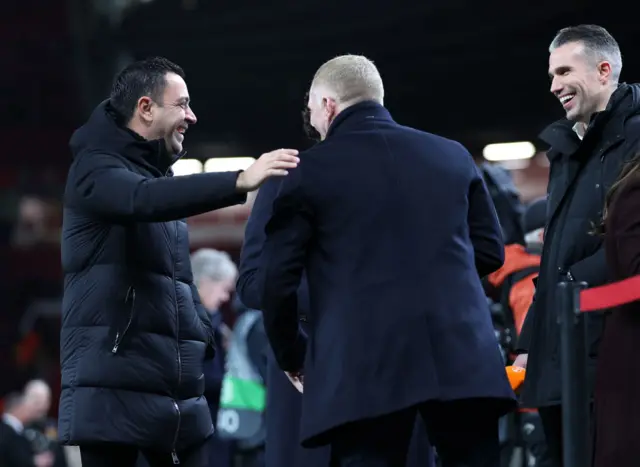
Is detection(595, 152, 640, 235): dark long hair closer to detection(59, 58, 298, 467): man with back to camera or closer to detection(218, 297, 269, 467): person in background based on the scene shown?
detection(59, 58, 298, 467): man with back to camera

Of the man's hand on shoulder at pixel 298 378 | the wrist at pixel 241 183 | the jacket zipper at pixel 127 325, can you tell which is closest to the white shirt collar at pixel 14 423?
the jacket zipper at pixel 127 325

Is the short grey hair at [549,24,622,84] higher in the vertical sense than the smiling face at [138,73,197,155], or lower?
higher

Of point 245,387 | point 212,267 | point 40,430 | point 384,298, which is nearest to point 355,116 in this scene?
point 384,298

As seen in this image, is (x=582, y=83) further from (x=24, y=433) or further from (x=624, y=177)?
(x=24, y=433)

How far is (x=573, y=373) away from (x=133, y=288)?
57.2 inches

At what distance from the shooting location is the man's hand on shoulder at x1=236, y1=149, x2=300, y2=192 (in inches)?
155

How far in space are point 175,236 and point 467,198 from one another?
1.09 m

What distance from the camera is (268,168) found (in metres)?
3.97

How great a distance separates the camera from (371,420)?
371 centimetres

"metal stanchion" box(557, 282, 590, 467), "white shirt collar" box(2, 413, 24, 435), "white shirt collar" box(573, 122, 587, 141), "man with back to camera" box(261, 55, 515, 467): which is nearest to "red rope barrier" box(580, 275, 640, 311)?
"metal stanchion" box(557, 282, 590, 467)

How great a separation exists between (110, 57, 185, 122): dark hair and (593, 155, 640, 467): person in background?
1.60 m

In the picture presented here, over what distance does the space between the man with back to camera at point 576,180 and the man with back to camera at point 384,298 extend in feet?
2.19

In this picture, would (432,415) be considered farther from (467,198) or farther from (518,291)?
(518,291)

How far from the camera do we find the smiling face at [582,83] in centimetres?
473
